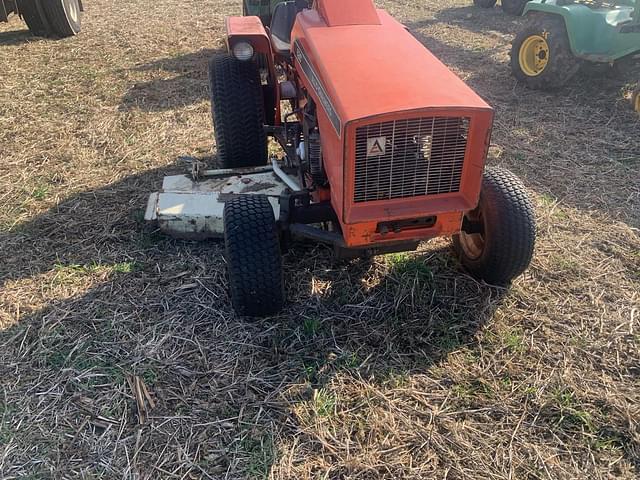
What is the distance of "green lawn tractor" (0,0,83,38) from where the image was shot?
7.85m

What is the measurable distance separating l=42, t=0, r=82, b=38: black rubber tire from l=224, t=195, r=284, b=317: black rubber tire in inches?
260

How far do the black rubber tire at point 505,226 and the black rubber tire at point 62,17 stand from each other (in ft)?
23.4

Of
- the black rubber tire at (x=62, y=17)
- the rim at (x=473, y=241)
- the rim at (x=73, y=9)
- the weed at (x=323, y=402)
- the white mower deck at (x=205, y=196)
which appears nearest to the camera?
the weed at (x=323, y=402)

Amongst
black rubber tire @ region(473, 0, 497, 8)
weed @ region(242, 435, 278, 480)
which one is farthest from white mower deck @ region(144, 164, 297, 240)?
black rubber tire @ region(473, 0, 497, 8)

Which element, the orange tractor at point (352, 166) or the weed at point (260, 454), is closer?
the weed at point (260, 454)

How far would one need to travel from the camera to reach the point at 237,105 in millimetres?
3850

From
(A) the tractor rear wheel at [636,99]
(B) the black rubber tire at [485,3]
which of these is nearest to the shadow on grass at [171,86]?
(A) the tractor rear wheel at [636,99]

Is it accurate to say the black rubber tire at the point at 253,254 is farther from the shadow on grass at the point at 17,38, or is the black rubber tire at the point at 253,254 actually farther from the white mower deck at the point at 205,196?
the shadow on grass at the point at 17,38

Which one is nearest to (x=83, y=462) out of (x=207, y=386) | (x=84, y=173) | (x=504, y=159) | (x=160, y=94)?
(x=207, y=386)

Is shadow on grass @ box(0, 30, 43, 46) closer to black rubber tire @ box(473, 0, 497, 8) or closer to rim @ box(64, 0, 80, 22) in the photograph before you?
rim @ box(64, 0, 80, 22)

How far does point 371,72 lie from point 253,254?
1.05m

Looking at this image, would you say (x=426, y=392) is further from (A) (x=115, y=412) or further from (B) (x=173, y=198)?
(B) (x=173, y=198)

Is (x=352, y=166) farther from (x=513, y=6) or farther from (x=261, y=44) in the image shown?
(x=513, y=6)

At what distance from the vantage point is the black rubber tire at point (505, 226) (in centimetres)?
297
